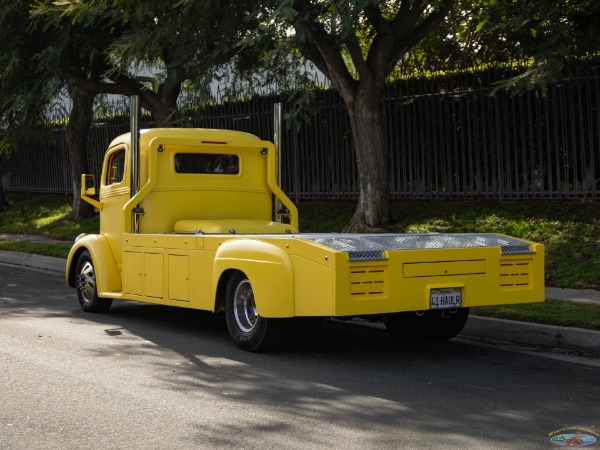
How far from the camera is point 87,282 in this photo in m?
12.1

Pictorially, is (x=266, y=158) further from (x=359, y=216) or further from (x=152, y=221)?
(x=359, y=216)

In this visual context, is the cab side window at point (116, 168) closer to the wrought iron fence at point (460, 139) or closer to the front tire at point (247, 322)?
the front tire at point (247, 322)

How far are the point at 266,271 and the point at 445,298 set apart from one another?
1575mm

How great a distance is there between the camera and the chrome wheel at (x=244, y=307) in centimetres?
927

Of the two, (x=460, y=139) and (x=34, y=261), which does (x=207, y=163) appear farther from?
(x=34, y=261)

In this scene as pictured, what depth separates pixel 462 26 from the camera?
2598 centimetres

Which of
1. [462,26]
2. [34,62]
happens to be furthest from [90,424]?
[462,26]

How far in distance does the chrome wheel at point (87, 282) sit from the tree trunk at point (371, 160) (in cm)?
664

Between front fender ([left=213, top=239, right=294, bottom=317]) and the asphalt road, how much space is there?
509 mm

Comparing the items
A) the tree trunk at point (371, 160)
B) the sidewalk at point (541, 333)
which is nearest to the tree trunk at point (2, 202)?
the tree trunk at point (371, 160)

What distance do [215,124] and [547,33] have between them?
12.2 m

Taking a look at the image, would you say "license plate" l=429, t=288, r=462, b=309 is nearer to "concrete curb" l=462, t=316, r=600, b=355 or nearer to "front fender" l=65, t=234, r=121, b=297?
"concrete curb" l=462, t=316, r=600, b=355

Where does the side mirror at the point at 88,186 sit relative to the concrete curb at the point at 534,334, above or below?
above

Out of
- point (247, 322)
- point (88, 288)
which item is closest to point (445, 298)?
point (247, 322)
